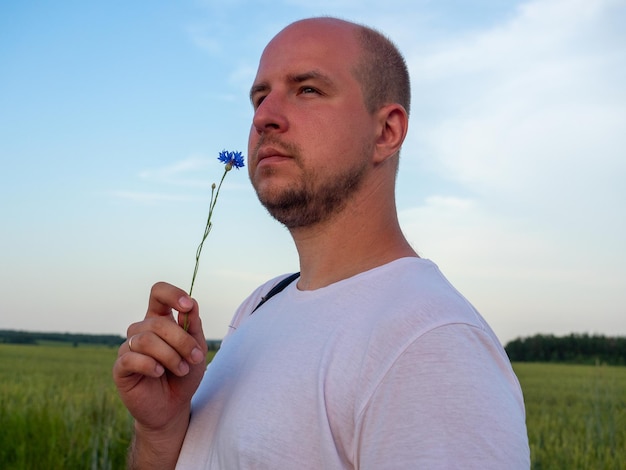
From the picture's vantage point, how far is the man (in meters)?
1.42

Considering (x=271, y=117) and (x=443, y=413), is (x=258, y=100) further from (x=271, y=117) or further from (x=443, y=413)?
(x=443, y=413)

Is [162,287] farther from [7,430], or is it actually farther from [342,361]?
[7,430]

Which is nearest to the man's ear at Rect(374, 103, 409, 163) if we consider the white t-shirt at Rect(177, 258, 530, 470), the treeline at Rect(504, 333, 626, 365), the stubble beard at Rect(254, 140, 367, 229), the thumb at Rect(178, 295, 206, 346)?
the stubble beard at Rect(254, 140, 367, 229)

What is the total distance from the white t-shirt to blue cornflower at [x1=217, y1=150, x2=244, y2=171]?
1.30 ft

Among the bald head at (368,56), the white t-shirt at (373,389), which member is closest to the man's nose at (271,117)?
the bald head at (368,56)

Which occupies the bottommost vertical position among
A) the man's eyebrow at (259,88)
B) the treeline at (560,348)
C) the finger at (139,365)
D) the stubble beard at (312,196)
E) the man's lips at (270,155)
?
the finger at (139,365)

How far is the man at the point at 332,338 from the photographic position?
4.65ft

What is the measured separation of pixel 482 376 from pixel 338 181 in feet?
2.45

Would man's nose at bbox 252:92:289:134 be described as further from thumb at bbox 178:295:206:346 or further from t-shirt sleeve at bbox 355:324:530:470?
t-shirt sleeve at bbox 355:324:530:470

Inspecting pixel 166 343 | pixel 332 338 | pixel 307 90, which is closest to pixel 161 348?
pixel 166 343

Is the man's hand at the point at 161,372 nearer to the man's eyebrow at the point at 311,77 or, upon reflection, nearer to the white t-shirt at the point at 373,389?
the white t-shirt at the point at 373,389

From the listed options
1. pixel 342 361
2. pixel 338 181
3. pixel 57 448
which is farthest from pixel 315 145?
pixel 57 448

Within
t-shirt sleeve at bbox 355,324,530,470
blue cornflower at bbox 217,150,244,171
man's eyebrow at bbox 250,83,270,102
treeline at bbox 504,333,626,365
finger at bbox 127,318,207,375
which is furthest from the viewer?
treeline at bbox 504,333,626,365

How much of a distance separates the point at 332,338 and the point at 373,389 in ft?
0.72
